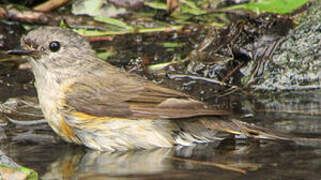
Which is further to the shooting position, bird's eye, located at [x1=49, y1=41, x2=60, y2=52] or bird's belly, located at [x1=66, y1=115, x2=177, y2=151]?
bird's eye, located at [x1=49, y1=41, x2=60, y2=52]

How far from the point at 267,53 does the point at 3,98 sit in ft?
9.70

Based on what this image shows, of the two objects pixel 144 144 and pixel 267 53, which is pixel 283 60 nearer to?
pixel 267 53

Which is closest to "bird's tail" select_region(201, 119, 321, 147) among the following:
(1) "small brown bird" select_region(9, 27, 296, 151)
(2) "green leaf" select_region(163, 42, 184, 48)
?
(1) "small brown bird" select_region(9, 27, 296, 151)

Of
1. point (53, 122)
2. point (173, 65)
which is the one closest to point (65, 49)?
point (53, 122)

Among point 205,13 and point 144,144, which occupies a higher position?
point 205,13

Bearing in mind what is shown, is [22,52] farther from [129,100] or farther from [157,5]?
[157,5]

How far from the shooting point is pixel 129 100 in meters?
5.70

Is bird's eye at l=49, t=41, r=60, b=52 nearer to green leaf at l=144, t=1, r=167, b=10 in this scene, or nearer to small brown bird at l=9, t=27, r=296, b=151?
small brown bird at l=9, t=27, r=296, b=151

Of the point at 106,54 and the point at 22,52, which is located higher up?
the point at 22,52

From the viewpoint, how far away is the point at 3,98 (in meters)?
6.82

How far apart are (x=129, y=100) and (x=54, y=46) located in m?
0.90

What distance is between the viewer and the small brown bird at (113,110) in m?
5.54

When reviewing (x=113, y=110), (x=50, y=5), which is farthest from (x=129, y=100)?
(x=50, y=5)

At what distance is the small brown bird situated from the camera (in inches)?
218
